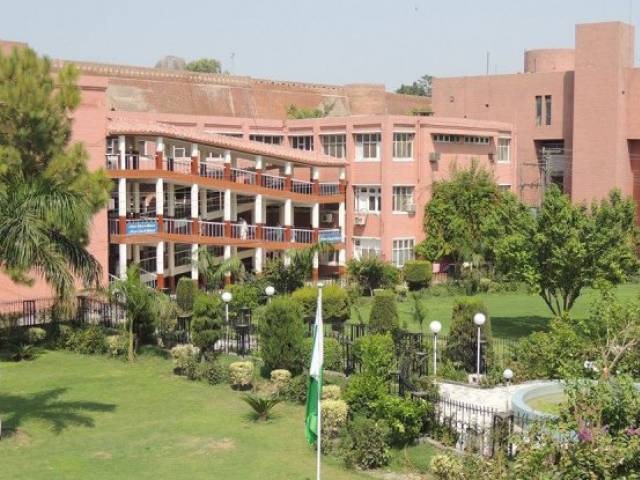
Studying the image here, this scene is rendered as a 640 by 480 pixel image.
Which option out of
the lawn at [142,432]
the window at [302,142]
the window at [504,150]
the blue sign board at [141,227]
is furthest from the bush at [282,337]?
the window at [504,150]

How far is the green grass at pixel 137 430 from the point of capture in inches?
610

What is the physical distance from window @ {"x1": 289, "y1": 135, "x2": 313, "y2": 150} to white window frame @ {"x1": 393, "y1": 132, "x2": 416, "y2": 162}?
4.13m

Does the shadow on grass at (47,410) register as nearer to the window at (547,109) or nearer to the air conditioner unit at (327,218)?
the air conditioner unit at (327,218)

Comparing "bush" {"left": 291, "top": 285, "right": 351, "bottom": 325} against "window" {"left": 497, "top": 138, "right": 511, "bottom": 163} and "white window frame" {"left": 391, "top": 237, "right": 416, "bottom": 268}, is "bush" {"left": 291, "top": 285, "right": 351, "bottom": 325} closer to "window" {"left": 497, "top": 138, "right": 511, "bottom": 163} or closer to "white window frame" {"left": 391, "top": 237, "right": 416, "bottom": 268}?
"white window frame" {"left": 391, "top": 237, "right": 416, "bottom": 268}

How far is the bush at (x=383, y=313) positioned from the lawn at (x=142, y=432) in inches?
203

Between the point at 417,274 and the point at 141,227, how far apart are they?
11.4 meters

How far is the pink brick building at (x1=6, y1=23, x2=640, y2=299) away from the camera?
32.7 metres

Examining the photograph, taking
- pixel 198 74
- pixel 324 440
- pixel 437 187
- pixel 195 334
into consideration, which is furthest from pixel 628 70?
pixel 324 440

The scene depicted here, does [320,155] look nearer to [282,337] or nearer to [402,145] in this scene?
[402,145]

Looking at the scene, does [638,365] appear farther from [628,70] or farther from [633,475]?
[628,70]

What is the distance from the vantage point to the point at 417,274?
3794 centimetres

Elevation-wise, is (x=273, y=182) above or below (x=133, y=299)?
above

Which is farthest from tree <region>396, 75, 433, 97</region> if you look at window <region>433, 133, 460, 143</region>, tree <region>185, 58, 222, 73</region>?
window <region>433, 133, 460, 143</region>

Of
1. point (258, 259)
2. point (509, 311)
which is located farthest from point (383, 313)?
point (258, 259)
